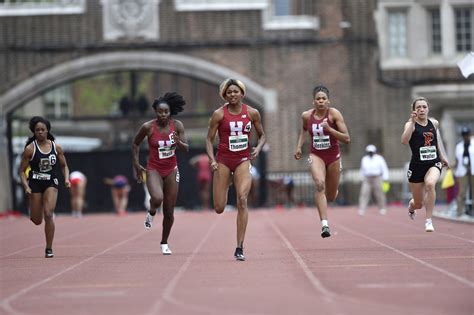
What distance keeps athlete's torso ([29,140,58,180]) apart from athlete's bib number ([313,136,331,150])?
3.54 meters

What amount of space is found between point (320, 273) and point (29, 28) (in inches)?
1184

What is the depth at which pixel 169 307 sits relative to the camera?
10.4 meters

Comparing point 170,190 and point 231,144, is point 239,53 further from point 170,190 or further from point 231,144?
point 231,144

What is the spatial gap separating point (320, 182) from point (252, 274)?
14.7 feet

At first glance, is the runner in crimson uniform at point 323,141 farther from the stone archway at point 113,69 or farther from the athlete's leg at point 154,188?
the stone archway at point 113,69

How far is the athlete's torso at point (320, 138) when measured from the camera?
17641mm

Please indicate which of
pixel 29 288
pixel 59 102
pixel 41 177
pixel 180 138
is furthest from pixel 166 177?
pixel 59 102

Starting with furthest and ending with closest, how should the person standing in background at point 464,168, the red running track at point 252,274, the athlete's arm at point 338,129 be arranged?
1. the person standing in background at point 464,168
2. the athlete's arm at point 338,129
3. the red running track at point 252,274

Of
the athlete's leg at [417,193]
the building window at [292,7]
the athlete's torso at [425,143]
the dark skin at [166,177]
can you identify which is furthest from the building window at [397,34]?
the dark skin at [166,177]

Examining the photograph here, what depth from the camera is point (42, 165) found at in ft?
56.4

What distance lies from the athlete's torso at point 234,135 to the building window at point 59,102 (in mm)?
31465

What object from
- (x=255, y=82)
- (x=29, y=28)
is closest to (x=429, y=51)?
(x=255, y=82)

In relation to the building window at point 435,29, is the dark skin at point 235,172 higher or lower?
lower

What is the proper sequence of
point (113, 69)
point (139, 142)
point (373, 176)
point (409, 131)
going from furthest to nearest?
point (113, 69)
point (373, 176)
point (409, 131)
point (139, 142)
